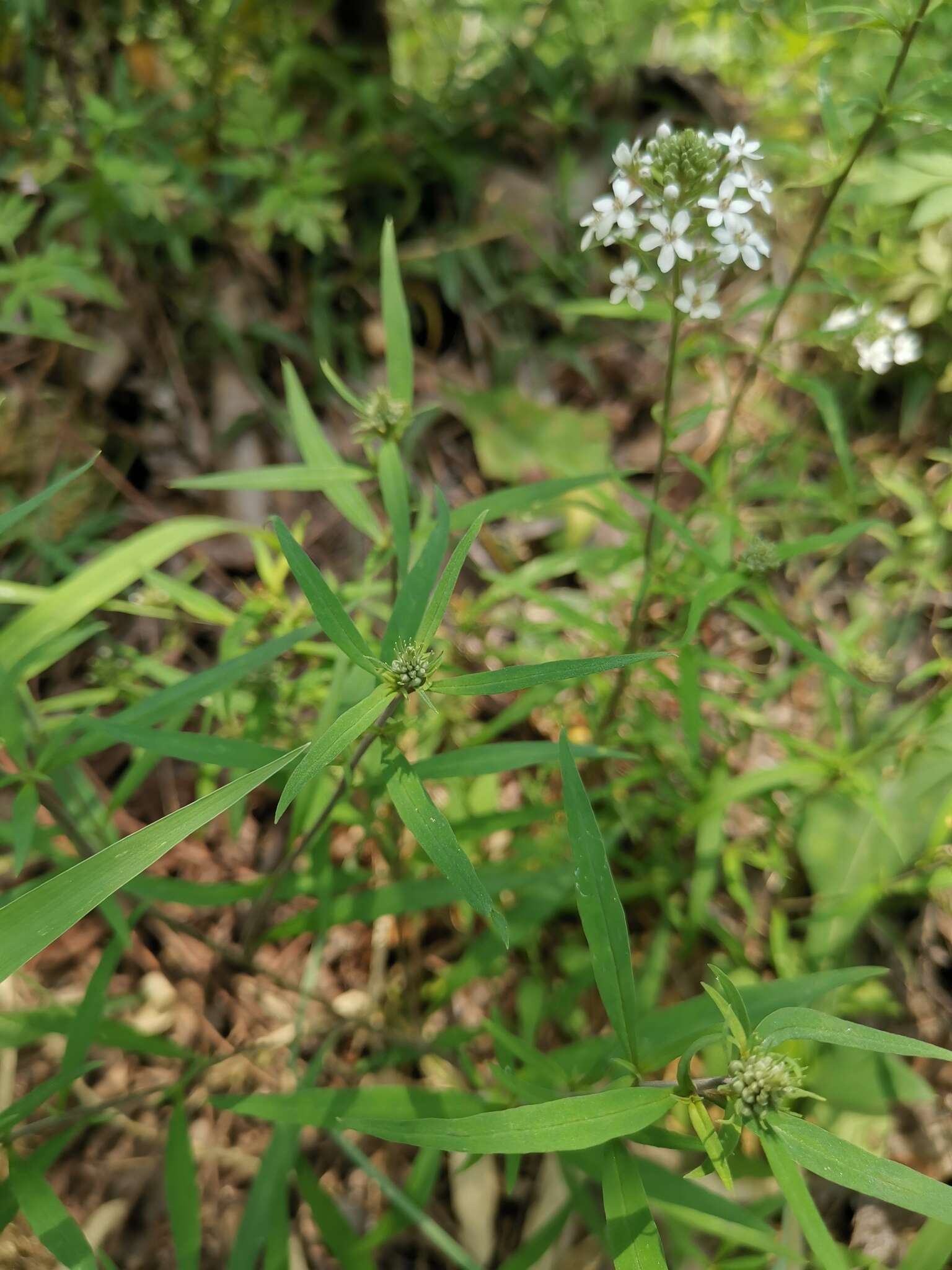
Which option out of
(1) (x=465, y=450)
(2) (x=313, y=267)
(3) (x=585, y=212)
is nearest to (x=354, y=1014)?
(1) (x=465, y=450)

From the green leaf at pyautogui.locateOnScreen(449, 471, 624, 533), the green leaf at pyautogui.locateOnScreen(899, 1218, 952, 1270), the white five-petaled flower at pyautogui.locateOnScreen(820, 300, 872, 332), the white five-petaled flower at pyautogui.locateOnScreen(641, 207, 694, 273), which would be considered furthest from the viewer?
the white five-petaled flower at pyautogui.locateOnScreen(820, 300, 872, 332)

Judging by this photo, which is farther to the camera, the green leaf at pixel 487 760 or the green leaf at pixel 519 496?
the green leaf at pixel 519 496

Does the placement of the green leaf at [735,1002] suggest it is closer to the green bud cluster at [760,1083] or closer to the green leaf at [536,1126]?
the green bud cluster at [760,1083]

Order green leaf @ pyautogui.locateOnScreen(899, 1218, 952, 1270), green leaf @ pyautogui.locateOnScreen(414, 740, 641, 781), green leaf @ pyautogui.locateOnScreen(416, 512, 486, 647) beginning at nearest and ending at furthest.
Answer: green leaf @ pyautogui.locateOnScreen(416, 512, 486, 647) → green leaf @ pyautogui.locateOnScreen(414, 740, 641, 781) → green leaf @ pyautogui.locateOnScreen(899, 1218, 952, 1270)

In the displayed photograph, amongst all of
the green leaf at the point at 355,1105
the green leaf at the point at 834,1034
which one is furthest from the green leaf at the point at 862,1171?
the green leaf at the point at 355,1105

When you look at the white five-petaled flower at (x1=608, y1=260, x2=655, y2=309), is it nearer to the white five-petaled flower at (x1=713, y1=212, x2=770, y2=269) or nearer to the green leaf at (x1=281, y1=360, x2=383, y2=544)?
the white five-petaled flower at (x1=713, y1=212, x2=770, y2=269)

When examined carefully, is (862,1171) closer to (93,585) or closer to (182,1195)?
(182,1195)

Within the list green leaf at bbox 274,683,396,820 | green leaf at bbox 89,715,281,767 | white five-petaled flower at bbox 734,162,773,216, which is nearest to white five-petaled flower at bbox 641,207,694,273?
white five-petaled flower at bbox 734,162,773,216
